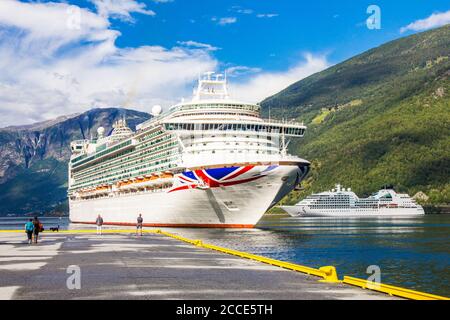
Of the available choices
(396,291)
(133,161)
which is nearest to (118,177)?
(133,161)

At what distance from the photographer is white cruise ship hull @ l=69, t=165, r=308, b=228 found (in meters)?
62.0

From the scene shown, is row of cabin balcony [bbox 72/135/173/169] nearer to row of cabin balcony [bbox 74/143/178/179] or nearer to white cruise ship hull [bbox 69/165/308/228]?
row of cabin balcony [bbox 74/143/178/179]

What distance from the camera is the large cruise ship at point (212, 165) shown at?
2464 inches

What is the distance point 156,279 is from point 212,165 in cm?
4287

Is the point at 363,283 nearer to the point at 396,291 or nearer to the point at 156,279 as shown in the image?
the point at 396,291

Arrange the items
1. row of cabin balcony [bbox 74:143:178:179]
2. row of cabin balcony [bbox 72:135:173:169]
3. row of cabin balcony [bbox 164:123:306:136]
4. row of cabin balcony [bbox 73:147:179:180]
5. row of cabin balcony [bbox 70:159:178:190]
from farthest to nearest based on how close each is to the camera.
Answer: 1. row of cabin balcony [bbox 72:135:173:169]
2. row of cabin balcony [bbox 74:143:178:179]
3. row of cabin balcony [bbox 73:147:179:180]
4. row of cabin balcony [bbox 70:159:178:190]
5. row of cabin balcony [bbox 164:123:306:136]

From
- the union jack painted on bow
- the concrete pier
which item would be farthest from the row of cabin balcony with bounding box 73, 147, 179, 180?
the concrete pier

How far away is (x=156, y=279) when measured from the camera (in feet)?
66.2

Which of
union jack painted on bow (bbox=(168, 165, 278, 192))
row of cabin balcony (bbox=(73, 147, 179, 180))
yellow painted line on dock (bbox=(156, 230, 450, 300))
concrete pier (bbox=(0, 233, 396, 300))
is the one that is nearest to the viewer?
yellow painted line on dock (bbox=(156, 230, 450, 300))

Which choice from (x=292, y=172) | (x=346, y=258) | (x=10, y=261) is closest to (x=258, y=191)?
(x=292, y=172)

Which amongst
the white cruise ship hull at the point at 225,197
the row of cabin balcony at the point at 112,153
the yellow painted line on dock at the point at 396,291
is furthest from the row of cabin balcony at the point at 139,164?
the yellow painted line on dock at the point at 396,291

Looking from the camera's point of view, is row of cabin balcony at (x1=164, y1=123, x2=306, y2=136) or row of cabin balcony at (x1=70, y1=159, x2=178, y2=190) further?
row of cabin balcony at (x1=70, y1=159, x2=178, y2=190)

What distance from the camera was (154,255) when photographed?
3062 cm
